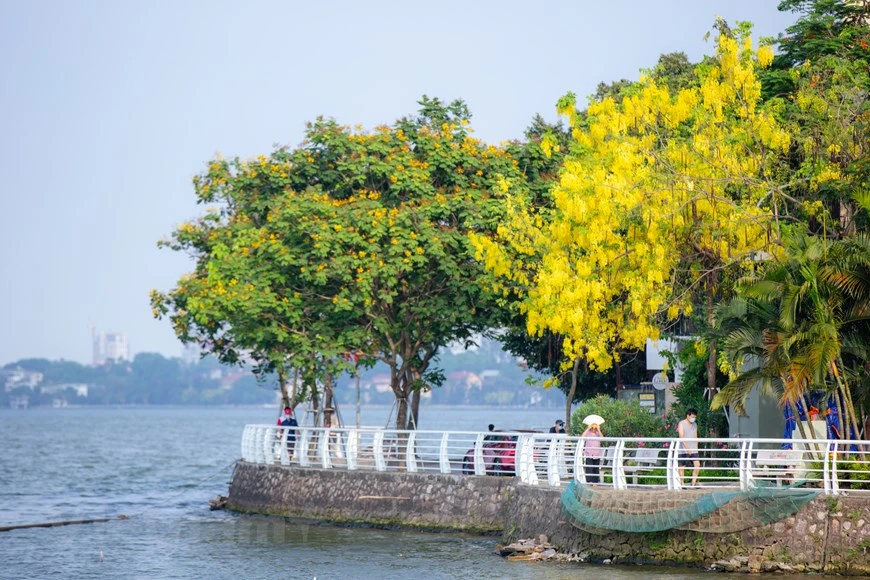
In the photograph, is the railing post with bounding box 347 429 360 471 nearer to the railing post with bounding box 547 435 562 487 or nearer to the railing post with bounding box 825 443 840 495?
the railing post with bounding box 547 435 562 487

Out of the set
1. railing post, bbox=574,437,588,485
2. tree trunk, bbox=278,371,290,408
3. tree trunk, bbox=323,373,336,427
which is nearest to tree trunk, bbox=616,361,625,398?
tree trunk, bbox=323,373,336,427

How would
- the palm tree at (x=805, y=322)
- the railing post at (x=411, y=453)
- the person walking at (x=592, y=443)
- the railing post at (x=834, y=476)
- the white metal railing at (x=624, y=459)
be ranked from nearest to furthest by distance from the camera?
the railing post at (x=834, y=476), the white metal railing at (x=624, y=459), the palm tree at (x=805, y=322), the person walking at (x=592, y=443), the railing post at (x=411, y=453)

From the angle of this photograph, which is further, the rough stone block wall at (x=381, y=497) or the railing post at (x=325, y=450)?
the railing post at (x=325, y=450)

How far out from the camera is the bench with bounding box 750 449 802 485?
71.5 ft

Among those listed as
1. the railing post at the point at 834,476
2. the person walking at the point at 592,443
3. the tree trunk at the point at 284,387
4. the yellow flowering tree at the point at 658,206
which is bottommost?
the railing post at the point at 834,476

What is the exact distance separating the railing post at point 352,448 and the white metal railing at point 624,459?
0.02 meters

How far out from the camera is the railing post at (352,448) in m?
32.0

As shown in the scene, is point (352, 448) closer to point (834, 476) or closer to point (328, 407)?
point (328, 407)

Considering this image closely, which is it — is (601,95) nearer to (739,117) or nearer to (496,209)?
(496,209)

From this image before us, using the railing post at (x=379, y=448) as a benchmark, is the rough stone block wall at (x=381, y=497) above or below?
below

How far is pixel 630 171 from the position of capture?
28.9m

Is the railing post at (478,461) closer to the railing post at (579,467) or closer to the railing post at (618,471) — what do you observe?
the railing post at (579,467)

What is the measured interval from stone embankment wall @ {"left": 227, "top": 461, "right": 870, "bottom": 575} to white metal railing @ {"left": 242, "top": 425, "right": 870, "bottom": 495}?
0.39 m

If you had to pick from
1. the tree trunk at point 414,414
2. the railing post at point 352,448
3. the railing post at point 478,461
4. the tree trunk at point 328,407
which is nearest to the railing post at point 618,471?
the railing post at point 478,461
